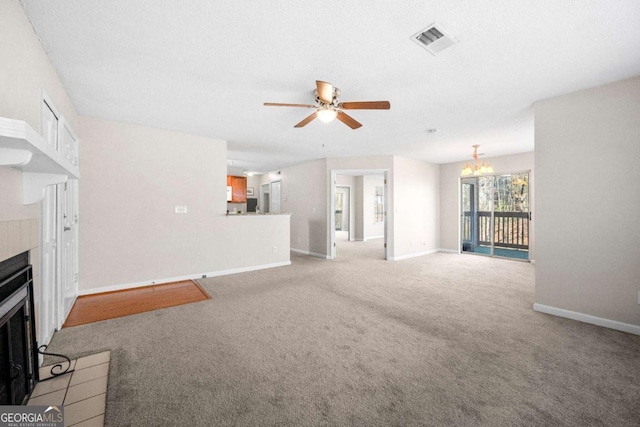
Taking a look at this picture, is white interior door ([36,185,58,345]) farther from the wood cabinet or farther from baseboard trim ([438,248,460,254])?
baseboard trim ([438,248,460,254])

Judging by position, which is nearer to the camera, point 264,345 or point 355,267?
point 264,345

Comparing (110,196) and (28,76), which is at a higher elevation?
(28,76)

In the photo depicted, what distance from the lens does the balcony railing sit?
673 centimetres

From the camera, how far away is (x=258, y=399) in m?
1.65

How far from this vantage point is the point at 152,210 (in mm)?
4137

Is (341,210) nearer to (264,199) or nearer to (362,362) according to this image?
(264,199)

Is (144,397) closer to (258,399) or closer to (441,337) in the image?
(258,399)

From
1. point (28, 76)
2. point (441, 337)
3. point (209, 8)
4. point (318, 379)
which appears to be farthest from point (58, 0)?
point (441, 337)

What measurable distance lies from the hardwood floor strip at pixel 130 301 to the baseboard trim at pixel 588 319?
408cm

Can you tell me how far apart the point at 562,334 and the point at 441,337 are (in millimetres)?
1172

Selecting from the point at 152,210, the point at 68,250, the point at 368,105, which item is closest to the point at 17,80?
the point at 68,250

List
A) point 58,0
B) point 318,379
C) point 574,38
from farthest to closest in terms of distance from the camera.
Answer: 1. point 574,38
2. point 318,379
3. point 58,0

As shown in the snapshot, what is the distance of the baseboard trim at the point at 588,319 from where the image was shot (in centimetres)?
255

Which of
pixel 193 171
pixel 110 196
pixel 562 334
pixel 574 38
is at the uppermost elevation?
pixel 574 38
